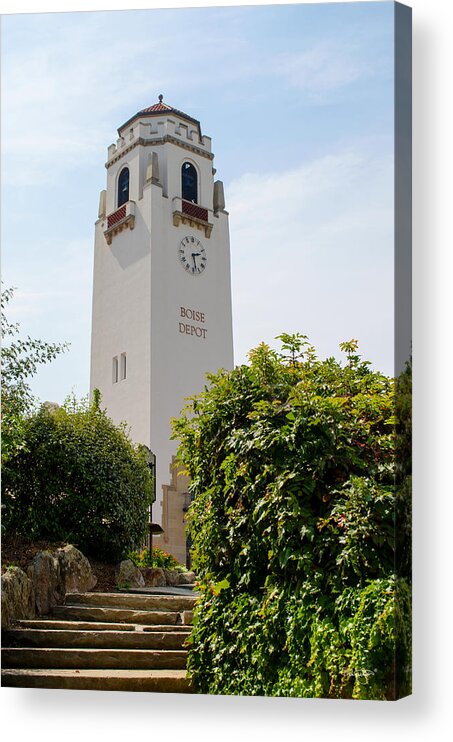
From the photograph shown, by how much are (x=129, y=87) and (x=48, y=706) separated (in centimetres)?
460

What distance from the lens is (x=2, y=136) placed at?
7.24 metres

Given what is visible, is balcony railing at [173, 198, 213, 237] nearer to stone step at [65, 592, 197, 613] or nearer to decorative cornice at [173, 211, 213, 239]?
decorative cornice at [173, 211, 213, 239]

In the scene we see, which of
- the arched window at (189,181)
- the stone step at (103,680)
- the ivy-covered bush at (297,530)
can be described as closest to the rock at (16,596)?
the stone step at (103,680)

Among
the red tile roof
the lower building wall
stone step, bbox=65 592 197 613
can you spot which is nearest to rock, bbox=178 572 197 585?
the lower building wall

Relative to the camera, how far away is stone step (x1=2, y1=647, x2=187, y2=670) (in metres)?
6.59

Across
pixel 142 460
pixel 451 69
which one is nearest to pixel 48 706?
pixel 142 460

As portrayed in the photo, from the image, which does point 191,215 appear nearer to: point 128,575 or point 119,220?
point 119,220

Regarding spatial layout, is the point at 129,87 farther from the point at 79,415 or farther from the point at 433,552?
the point at 433,552

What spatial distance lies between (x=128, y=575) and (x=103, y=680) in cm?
222

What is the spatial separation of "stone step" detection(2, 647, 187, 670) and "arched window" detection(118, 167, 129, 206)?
3445 mm

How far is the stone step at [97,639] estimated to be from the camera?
6.75 meters

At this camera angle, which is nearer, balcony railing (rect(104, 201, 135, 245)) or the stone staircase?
the stone staircase

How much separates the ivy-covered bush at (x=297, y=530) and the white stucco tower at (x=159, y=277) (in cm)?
58

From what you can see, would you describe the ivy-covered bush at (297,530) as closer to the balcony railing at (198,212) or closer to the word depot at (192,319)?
the word depot at (192,319)
